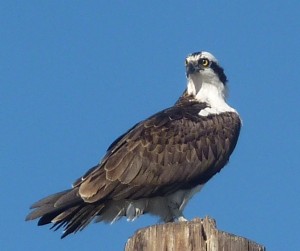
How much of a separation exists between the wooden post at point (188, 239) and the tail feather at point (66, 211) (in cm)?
252

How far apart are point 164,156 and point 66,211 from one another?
5.61 ft

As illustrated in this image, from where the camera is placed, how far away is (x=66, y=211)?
8.66 m

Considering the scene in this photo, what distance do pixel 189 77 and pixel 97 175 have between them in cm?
277

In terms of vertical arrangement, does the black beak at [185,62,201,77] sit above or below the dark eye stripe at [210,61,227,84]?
below

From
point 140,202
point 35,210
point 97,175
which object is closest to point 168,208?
point 140,202

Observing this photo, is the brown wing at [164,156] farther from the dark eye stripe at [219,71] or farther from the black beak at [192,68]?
the dark eye stripe at [219,71]

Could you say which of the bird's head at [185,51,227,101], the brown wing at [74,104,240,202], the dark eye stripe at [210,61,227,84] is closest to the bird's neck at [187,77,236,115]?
the bird's head at [185,51,227,101]

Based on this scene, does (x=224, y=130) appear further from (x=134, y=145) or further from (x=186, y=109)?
(x=134, y=145)

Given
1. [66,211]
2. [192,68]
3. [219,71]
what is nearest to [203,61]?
[192,68]

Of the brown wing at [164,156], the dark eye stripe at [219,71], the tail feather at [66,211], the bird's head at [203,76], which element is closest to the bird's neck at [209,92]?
the bird's head at [203,76]

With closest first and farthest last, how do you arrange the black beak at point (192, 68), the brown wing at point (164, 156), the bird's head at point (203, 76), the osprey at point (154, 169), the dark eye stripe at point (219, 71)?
the osprey at point (154, 169)
the brown wing at point (164, 156)
the bird's head at point (203, 76)
the black beak at point (192, 68)
the dark eye stripe at point (219, 71)

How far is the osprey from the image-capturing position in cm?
888

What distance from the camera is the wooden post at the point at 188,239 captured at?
5.58 m

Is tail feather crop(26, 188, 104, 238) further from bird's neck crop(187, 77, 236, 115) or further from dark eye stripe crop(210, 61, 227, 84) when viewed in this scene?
dark eye stripe crop(210, 61, 227, 84)
